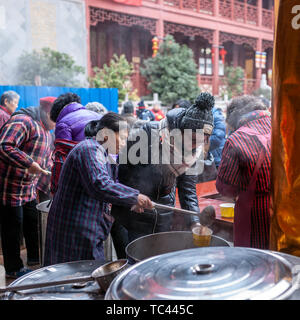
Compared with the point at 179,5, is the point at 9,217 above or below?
below

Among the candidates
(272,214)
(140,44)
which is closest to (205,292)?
(272,214)

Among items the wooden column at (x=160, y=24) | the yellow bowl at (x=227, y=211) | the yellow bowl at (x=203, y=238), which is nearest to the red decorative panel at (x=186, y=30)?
the wooden column at (x=160, y=24)

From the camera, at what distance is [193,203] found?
98.3 inches

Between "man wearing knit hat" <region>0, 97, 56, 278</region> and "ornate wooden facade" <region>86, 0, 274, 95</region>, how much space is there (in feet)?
29.7

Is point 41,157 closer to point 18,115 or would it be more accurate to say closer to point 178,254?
point 18,115

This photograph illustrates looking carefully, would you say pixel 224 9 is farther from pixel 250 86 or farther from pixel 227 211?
pixel 227 211

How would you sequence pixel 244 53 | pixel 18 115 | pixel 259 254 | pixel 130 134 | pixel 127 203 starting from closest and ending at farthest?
pixel 259 254, pixel 127 203, pixel 130 134, pixel 18 115, pixel 244 53

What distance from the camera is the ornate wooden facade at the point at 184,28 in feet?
42.8

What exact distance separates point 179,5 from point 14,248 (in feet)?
42.5

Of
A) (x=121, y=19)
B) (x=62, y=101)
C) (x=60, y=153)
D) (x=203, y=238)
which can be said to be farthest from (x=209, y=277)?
(x=121, y=19)

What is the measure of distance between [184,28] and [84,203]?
14142 mm

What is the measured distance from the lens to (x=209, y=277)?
31.6 inches

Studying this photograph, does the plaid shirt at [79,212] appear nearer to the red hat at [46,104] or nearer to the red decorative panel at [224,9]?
the red hat at [46,104]

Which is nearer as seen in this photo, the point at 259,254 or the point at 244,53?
the point at 259,254
